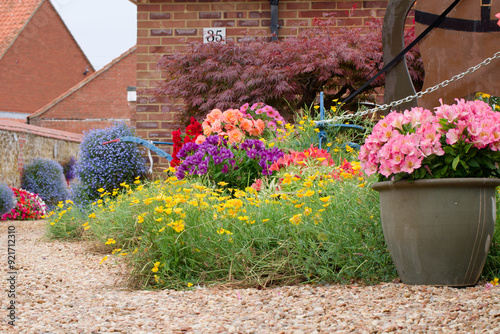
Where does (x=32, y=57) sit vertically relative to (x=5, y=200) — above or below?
above

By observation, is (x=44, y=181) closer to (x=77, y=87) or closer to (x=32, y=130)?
(x=32, y=130)

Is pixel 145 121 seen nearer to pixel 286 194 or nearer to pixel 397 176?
pixel 286 194

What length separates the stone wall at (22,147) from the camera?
11742 millimetres

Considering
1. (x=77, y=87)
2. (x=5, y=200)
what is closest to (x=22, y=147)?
(x=5, y=200)

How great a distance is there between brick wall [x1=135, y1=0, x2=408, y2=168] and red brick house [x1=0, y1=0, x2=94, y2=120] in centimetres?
1367

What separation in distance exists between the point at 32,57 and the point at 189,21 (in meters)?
14.8

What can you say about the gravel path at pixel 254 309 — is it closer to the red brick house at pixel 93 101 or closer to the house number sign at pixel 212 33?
the house number sign at pixel 212 33

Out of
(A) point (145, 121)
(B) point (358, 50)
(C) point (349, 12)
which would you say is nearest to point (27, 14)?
(A) point (145, 121)

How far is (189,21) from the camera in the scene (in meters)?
8.34

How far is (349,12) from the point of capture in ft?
27.4

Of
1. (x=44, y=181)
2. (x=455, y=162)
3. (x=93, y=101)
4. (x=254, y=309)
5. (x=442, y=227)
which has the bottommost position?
(x=44, y=181)

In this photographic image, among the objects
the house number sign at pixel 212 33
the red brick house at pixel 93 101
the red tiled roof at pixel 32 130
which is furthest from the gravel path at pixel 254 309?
the red brick house at pixel 93 101

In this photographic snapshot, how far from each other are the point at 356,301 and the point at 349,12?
6730 millimetres

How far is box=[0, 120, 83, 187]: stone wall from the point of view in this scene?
1174 centimetres
